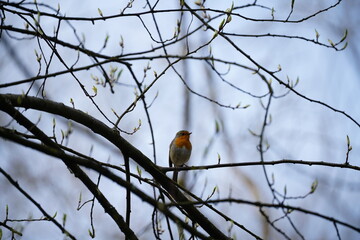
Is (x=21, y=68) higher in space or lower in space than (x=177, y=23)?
higher

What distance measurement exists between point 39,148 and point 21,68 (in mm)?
2942

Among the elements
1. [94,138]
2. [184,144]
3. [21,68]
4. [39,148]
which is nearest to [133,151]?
A: [39,148]

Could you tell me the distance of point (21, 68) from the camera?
174 inches

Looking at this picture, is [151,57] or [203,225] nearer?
[151,57]

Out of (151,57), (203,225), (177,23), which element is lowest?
(203,225)

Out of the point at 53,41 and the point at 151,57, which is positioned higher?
the point at 53,41

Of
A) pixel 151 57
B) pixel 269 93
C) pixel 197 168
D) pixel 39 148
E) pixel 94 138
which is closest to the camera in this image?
pixel 39 148

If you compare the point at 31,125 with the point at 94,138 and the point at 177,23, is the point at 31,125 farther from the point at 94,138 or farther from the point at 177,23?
the point at 94,138

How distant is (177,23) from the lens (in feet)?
10.1

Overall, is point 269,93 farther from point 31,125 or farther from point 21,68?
point 21,68

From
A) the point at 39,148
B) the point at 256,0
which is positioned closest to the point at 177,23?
the point at 256,0

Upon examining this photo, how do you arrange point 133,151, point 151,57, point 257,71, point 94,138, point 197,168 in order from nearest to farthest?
point 197,168 < point 151,57 < point 133,151 < point 257,71 < point 94,138

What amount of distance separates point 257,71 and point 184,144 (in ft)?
8.98

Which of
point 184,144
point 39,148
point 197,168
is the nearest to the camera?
point 39,148
